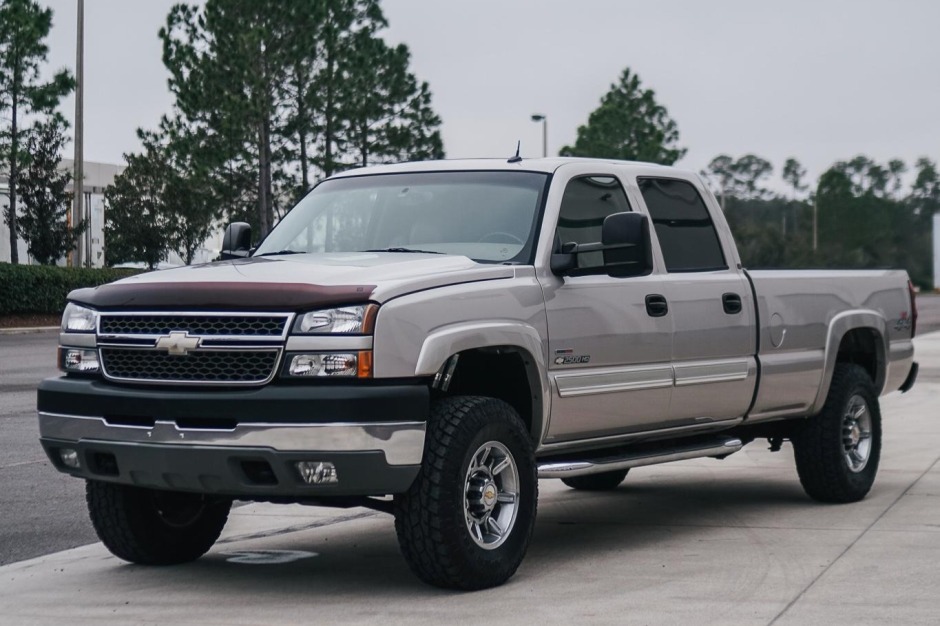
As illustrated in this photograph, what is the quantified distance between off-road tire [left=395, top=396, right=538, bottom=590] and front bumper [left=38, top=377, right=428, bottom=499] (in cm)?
13

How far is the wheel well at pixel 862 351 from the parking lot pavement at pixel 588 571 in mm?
840

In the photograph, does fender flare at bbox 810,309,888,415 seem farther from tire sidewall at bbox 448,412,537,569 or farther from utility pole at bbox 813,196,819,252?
utility pole at bbox 813,196,819,252

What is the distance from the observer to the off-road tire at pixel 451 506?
6645 mm

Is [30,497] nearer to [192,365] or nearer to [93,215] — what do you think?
[192,365]

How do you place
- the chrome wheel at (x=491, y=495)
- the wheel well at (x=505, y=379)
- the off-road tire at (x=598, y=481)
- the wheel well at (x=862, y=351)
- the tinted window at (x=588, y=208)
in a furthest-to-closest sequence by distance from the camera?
the off-road tire at (x=598, y=481), the wheel well at (x=862, y=351), the tinted window at (x=588, y=208), the wheel well at (x=505, y=379), the chrome wheel at (x=491, y=495)

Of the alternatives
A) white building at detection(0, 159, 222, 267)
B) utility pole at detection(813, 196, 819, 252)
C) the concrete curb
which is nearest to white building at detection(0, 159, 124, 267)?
white building at detection(0, 159, 222, 267)

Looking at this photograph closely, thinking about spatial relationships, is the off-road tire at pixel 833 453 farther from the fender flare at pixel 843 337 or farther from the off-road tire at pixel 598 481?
the off-road tire at pixel 598 481

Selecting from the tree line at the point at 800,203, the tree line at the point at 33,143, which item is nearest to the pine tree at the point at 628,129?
the tree line at the point at 800,203

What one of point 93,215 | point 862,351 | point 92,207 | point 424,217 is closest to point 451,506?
point 424,217

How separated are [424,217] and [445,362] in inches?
55.4

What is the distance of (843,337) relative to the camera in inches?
403

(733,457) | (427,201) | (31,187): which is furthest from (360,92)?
(427,201)

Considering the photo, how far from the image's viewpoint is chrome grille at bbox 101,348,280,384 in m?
6.55

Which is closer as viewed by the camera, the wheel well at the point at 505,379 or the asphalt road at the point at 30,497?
the wheel well at the point at 505,379
